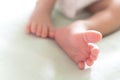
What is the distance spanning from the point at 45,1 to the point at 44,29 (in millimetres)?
120

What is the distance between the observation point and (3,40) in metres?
0.77

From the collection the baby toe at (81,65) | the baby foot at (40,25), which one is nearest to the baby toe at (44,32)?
the baby foot at (40,25)

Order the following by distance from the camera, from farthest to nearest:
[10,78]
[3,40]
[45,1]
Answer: [45,1] < [3,40] < [10,78]

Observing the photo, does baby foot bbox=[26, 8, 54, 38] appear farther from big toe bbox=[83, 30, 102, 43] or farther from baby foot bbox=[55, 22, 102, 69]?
big toe bbox=[83, 30, 102, 43]

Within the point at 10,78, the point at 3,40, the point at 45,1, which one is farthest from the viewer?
the point at 45,1

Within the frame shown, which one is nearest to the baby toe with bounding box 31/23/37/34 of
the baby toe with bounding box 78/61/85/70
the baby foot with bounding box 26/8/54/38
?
the baby foot with bounding box 26/8/54/38

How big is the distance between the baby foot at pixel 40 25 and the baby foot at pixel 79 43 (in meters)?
0.05

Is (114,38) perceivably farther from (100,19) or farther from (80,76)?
(80,76)

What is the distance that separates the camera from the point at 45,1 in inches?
35.3

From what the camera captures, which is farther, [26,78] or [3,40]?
[3,40]

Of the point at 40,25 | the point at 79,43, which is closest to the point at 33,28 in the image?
the point at 40,25

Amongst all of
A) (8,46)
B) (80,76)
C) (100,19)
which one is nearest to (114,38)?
(100,19)

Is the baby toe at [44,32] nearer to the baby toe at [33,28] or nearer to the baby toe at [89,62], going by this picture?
the baby toe at [33,28]

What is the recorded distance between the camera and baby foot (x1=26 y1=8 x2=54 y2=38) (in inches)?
31.7
